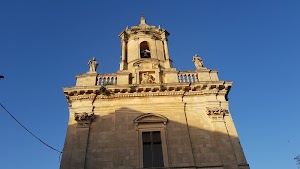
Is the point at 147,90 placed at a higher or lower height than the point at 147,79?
lower

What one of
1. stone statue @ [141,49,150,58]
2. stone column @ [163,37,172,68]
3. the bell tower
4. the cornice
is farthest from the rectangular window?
stone statue @ [141,49,150,58]

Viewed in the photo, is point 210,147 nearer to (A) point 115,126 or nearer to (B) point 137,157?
(B) point 137,157

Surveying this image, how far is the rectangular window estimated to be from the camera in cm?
1418

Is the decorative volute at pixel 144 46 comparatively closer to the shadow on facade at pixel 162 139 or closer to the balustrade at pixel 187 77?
the balustrade at pixel 187 77

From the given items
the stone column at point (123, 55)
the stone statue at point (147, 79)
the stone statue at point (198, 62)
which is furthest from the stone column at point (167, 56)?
the stone column at point (123, 55)

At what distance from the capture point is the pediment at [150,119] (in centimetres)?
1555

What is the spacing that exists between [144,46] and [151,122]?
8.31 meters

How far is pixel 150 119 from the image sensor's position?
15680mm

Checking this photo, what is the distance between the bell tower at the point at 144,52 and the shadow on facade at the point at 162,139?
3.35 metres

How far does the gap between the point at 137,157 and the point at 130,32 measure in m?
11.2

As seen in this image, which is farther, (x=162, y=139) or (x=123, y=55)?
(x=123, y=55)

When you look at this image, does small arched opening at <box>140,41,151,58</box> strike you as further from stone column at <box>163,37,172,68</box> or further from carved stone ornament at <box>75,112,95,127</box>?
carved stone ornament at <box>75,112,95,127</box>

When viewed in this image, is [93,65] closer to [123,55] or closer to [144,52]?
[123,55]

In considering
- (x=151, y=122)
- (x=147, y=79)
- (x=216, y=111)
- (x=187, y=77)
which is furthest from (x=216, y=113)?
(x=147, y=79)
